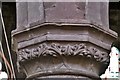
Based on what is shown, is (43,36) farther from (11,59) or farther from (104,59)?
(11,59)

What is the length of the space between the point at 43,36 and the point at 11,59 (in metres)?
0.39

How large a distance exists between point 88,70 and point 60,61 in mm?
48

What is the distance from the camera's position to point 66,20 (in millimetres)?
926

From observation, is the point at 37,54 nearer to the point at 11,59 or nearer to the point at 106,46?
the point at 106,46

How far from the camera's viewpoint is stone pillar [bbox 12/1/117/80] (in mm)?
915

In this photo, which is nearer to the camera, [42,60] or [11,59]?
[42,60]

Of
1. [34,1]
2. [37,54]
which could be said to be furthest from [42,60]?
[34,1]

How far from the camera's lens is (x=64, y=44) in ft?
3.02

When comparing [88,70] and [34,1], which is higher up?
[34,1]

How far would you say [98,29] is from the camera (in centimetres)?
94

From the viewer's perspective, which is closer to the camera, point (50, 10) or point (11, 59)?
point (50, 10)

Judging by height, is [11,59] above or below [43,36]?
below

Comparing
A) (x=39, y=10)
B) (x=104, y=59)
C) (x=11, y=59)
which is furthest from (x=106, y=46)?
(x=11, y=59)

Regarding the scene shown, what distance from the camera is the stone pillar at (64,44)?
915mm
